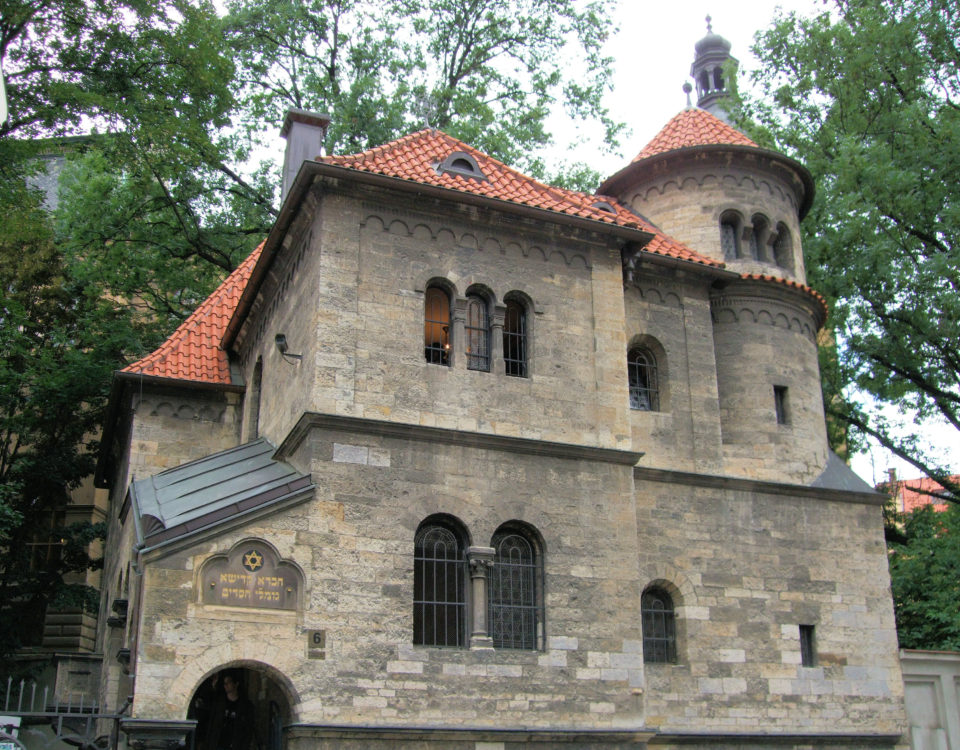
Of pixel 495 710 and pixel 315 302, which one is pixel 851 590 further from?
pixel 315 302

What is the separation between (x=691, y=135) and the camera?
1978cm

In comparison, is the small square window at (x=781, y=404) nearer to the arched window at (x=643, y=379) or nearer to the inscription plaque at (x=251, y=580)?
the arched window at (x=643, y=379)

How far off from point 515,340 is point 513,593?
12.2ft

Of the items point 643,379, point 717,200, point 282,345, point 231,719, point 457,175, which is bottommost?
point 231,719

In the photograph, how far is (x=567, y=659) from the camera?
43.0 ft

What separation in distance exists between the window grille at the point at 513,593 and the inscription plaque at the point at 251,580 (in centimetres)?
270

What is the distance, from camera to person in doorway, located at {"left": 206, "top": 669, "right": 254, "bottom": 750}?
13.2m

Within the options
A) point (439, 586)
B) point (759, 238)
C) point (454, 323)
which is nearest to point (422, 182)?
point (454, 323)

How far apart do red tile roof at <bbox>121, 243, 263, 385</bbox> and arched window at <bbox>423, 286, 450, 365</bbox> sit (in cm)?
438

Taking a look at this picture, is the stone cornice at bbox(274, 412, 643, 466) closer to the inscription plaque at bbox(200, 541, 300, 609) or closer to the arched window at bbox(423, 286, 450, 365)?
the arched window at bbox(423, 286, 450, 365)

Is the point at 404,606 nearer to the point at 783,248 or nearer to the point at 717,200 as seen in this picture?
the point at 717,200

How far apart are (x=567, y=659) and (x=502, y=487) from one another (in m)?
2.41

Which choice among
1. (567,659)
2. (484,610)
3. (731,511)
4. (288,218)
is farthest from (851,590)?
(288,218)

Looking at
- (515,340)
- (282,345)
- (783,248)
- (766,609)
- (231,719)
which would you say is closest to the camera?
(231,719)
